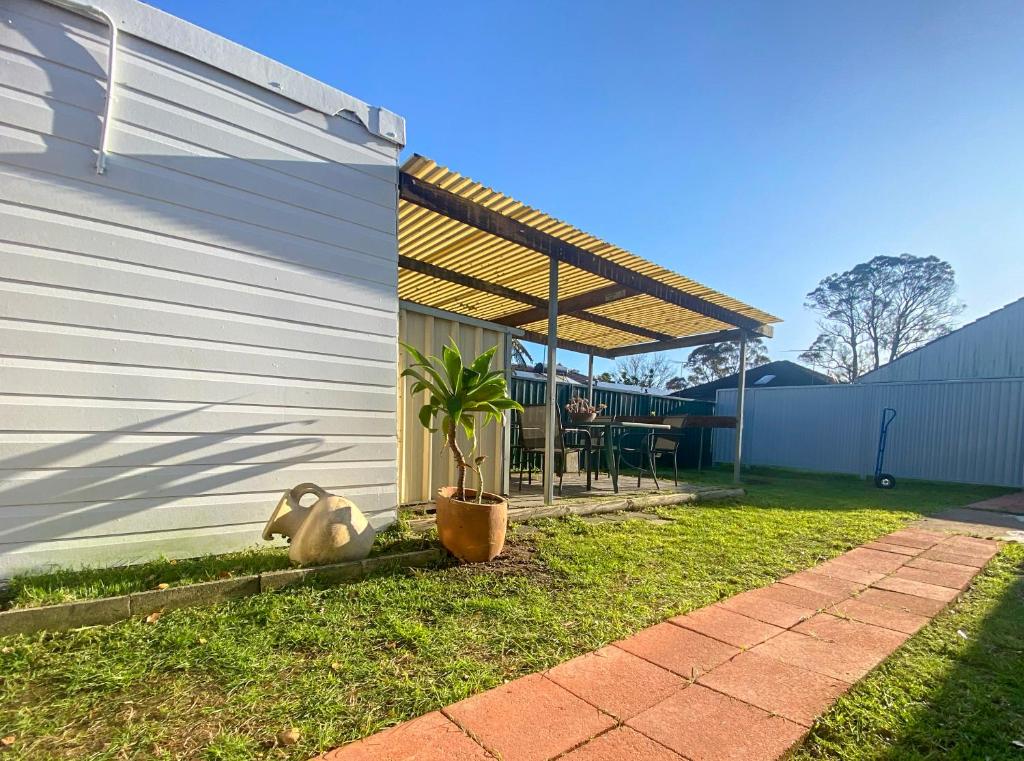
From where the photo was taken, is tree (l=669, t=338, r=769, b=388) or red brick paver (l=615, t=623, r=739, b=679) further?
tree (l=669, t=338, r=769, b=388)

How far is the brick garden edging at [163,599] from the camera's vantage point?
5.77ft

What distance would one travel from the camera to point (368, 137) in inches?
131

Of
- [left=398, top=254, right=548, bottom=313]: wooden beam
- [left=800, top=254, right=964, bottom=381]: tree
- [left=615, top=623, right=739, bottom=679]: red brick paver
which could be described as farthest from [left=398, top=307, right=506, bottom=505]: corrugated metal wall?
[left=800, top=254, right=964, bottom=381]: tree

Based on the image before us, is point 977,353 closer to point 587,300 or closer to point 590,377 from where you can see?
point 590,377

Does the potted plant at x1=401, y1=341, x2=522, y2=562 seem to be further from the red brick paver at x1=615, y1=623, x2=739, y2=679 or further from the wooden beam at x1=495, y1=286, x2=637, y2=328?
the wooden beam at x1=495, y1=286, x2=637, y2=328

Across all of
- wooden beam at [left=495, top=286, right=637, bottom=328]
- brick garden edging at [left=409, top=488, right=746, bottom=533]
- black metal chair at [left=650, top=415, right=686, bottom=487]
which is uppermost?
wooden beam at [left=495, top=286, right=637, bottom=328]

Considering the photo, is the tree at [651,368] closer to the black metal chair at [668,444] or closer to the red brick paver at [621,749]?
the black metal chair at [668,444]

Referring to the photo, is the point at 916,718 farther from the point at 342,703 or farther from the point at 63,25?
the point at 63,25

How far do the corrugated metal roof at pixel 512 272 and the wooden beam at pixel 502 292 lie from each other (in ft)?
0.31

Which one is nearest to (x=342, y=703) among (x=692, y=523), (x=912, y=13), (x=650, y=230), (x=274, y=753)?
(x=274, y=753)

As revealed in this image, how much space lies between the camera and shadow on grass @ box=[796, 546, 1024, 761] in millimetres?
1344

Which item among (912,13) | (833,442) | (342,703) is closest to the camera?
(342,703)

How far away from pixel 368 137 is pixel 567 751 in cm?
367

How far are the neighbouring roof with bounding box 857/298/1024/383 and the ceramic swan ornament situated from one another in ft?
46.3
